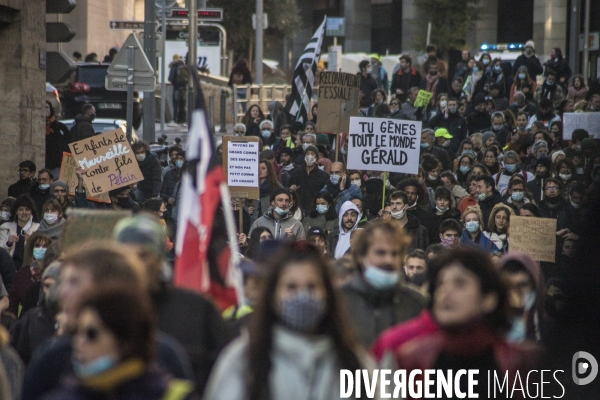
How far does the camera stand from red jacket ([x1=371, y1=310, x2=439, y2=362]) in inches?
169

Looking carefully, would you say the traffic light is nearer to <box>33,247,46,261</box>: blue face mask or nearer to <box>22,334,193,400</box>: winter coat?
<box>33,247,46,261</box>: blue face mask

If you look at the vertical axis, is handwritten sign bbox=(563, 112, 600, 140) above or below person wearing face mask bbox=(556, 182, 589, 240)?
above

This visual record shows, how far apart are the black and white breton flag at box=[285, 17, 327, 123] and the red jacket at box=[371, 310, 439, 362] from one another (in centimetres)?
1382

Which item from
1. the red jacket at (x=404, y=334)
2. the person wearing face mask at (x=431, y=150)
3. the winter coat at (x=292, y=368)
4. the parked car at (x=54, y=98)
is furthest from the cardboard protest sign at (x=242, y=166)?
the parked car at (x=54, y=98)

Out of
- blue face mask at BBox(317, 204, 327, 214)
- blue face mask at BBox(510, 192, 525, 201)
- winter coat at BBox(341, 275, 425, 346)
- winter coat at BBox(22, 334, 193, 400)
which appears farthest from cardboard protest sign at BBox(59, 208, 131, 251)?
blue face mask at BBox(510, 192, 525, 201)

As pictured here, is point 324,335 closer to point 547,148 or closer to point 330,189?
point 330,189

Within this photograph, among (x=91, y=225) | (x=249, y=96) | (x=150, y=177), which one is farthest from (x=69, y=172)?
(x=249, y=96)

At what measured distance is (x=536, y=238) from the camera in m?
9.84

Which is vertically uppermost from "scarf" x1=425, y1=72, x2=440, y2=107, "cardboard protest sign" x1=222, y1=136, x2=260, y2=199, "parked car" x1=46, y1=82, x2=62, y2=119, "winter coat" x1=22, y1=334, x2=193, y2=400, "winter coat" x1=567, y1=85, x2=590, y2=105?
"scarf" x1=425, y1=72, x2=440, y2=107

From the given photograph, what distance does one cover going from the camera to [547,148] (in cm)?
1611

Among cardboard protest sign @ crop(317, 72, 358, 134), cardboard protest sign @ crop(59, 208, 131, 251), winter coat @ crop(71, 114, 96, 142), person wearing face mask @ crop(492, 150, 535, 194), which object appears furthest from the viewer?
winter coat @ crop(71, 114, 96, 142)

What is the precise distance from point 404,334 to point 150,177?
36.8 ft

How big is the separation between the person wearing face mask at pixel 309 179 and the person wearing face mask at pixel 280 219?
245 centimetres

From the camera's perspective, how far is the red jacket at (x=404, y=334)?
430 cm
